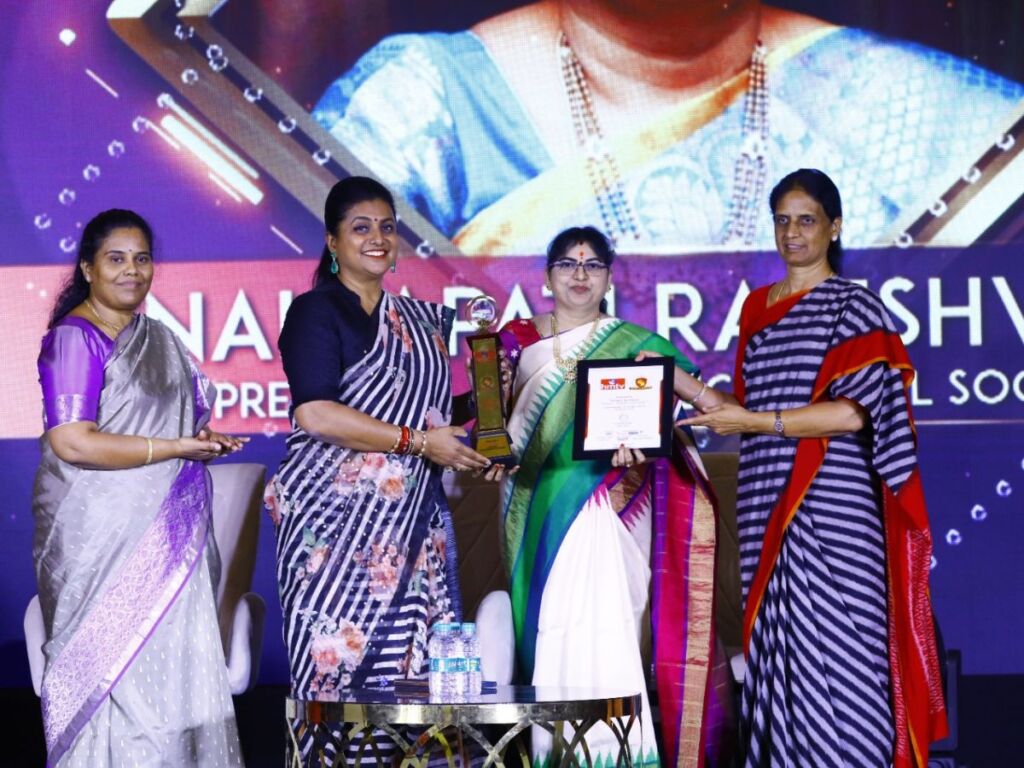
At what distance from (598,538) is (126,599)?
116cm

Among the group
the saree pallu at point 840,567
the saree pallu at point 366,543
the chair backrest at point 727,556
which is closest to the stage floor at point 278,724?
the chair backrest at point 727,556

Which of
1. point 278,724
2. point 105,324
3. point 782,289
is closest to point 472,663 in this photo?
point 105,324

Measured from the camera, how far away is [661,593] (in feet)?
12.6

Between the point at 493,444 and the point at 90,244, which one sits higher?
the point at 90,244

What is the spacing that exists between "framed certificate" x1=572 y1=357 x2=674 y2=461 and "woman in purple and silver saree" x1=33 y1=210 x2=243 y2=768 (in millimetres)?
843

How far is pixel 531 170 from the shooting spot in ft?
18.1

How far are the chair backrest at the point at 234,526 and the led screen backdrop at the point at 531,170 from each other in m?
1.12

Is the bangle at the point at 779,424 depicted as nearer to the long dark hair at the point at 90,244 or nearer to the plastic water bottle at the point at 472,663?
the plastic water bottle at the point at 472,663

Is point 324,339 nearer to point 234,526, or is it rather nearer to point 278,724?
point 234,526

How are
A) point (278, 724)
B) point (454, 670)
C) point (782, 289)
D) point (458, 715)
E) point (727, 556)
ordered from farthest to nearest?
point (278, 724) < point (727, 556) < point (782, 289) < point (454, 670) < point (458, 715)

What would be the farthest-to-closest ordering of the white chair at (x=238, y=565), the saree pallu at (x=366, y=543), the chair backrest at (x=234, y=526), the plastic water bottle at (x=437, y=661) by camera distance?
the chair backrest at (x=234, y=526), the white chair at (x=238, y=565), the saree pallu at (x=366, y=543), the plastic water bottle at (x=437, y=661)

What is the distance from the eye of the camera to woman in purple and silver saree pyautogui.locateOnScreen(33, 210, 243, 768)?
3.44m

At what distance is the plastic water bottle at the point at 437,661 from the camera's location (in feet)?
9.70

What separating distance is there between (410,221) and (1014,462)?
2445 mm
